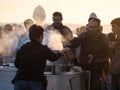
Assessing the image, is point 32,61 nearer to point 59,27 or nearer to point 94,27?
point 94,27

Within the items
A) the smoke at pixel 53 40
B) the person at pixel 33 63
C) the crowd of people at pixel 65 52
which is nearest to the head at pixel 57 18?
the crowd of people at pixel 65 52

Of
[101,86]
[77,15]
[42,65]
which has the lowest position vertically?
[101,86]

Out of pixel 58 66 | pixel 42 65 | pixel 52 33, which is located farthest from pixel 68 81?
pixel 52 33

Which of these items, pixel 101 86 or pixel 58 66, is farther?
pixel 101 86

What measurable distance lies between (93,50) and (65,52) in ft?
3.02

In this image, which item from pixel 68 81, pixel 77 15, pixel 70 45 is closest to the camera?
pixel 68 81

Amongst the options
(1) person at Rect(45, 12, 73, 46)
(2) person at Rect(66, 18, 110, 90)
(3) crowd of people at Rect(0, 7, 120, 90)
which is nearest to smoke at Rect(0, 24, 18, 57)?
(3) crowd of people at Rect(0, 7, 120, 90)

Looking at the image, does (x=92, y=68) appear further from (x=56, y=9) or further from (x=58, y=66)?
(x=56, y=9)

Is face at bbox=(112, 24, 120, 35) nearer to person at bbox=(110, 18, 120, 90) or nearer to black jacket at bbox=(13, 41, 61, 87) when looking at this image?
person at bbox=(110, 18, 120, 90)

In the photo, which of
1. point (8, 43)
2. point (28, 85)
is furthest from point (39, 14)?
point (28, 85)

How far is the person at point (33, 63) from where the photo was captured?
7.69 metres

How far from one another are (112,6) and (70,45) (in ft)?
4.77

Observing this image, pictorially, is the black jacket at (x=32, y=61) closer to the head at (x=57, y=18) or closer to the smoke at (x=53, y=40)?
the smoke at (x=53, y=40)

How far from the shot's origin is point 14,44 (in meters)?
11.3
